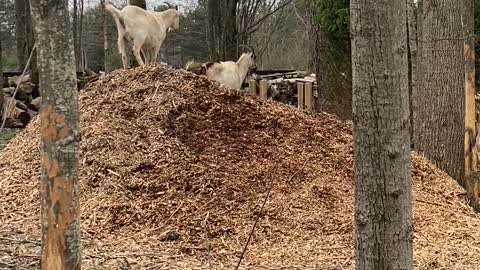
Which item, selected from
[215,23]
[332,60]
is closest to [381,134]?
[332,60]

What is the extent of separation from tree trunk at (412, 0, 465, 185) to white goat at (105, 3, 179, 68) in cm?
453

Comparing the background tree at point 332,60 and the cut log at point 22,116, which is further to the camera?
the cut log at point 22,116

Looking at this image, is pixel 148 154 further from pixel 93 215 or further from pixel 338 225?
pixel 338 225

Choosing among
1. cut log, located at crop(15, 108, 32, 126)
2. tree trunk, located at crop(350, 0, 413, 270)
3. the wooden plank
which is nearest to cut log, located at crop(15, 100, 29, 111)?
cut log, located at crop(15, 108, 32, 126)

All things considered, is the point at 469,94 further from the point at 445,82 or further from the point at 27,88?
the point at 27,88

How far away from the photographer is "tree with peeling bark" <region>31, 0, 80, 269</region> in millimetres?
2693

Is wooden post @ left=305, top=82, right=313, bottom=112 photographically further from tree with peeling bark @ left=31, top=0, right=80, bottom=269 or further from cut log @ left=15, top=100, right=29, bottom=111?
tree with peeling bark @ left=31, top=0, right=80, bottom=269

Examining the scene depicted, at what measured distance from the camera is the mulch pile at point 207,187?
442 cm

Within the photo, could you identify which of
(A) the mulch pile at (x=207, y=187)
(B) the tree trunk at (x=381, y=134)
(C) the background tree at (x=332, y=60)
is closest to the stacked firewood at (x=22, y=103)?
(C) the background tree at (x=332, y=60)

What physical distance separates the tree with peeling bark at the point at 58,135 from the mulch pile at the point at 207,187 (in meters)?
1.13

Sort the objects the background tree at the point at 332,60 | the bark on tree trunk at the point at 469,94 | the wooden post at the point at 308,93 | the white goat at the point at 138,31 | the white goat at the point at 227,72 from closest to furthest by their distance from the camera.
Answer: the bark on tree trunk at the point at 469,94 < the white goat at the point at 138,31 < the background tree at the point at 332,60 < the white goat at the point at 227,72 < the wooden post at the point at 308,93

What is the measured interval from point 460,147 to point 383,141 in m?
4.79

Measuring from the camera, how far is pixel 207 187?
5.42 metres

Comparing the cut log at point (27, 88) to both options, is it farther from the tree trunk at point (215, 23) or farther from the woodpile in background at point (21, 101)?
the tree trunk at point (215, 23)
